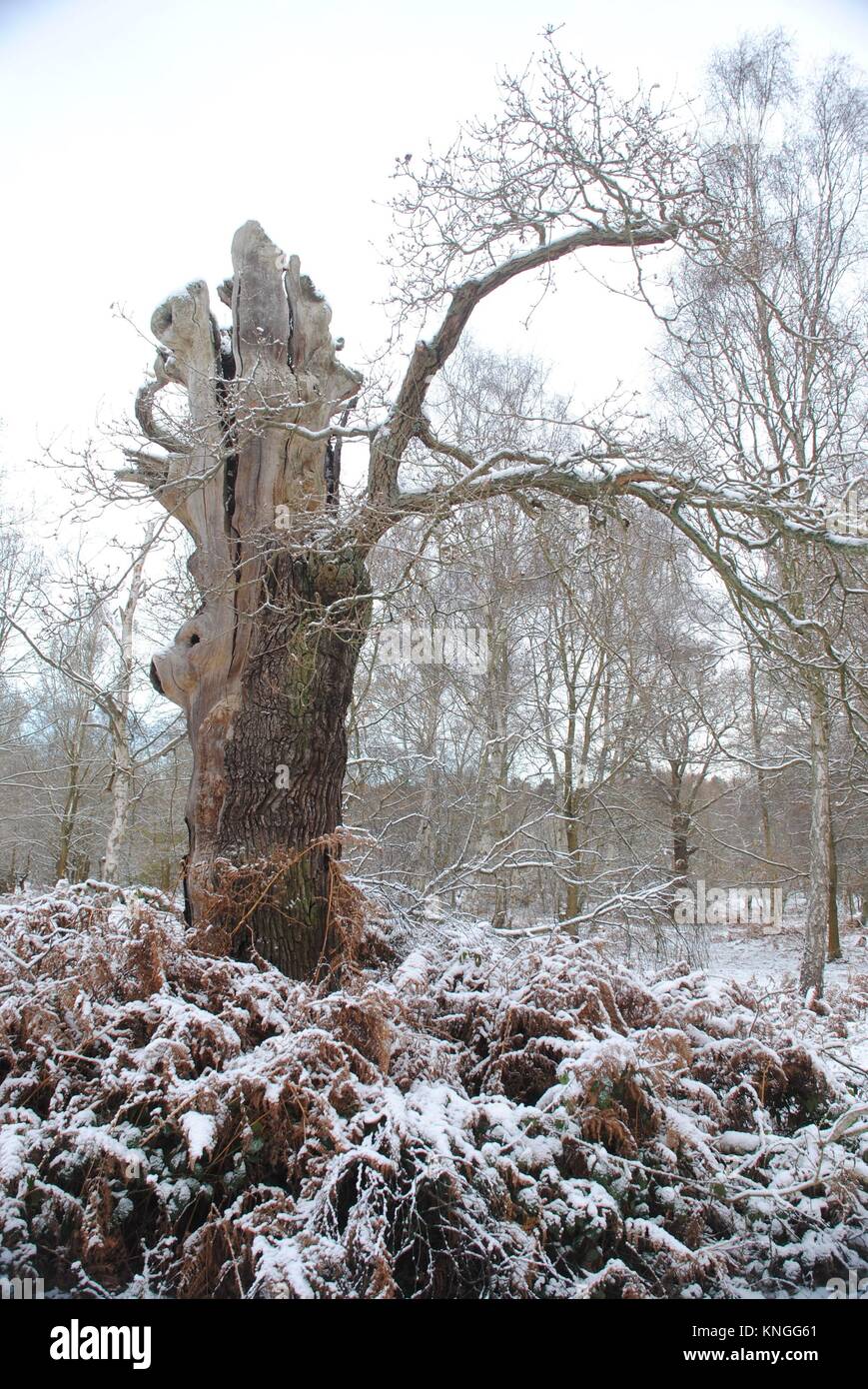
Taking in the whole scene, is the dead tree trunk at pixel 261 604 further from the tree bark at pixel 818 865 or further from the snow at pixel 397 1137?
the tree bark at pixel 818 865

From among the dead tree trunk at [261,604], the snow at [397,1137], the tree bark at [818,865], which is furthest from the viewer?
the tree bark at [818,865]

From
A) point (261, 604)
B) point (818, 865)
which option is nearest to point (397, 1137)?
point (261, 604)

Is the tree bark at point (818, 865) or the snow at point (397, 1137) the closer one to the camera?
the snow at point (397, 1137)

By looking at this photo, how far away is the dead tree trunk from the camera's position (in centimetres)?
363

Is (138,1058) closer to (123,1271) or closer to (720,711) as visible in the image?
(123,1271)

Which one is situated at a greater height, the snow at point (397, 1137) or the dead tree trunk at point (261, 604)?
the dead tree trunk at point (261, 604)

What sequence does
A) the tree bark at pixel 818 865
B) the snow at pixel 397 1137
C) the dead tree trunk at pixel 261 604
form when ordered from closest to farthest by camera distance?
1. the snow at pixel 397 1137
2. the dead tree trunk at pixel 261 604
3. the tree bark at pixel 818 865

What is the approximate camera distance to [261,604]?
4.08 metres

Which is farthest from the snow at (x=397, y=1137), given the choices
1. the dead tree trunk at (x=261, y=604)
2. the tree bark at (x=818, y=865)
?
the tree bark at (x=818, y=865)

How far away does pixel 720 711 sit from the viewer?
1417cm

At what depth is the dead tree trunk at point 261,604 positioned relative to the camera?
11.9ft

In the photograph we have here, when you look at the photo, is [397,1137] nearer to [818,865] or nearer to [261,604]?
[261,604]
